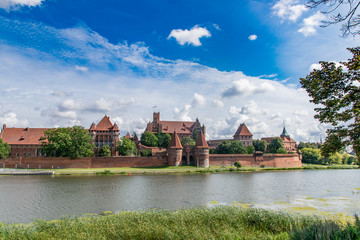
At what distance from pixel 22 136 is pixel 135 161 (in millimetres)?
25515

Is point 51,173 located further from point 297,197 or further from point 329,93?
point 329,93

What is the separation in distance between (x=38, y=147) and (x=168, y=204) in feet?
154

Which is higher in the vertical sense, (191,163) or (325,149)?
(325,149)

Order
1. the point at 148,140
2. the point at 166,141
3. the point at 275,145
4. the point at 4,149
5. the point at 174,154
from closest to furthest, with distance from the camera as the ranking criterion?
1. the point at 4,149
2. the point at 174,154
3. the point at 148,140
4. the point at 166,141
5. the point at 275,145

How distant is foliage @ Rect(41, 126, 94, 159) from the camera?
152 feet

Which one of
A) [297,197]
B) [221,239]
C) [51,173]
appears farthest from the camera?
[51,173]

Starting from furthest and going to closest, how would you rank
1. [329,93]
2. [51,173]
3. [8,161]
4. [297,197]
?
[8,161] → [51,173] → [297,197] → [329,93]

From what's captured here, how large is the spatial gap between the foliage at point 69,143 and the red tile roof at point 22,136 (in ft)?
25.7

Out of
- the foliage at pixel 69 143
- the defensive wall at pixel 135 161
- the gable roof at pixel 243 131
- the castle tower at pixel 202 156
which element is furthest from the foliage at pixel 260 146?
the foliage at pixel 69 143

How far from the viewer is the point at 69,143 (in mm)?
46062

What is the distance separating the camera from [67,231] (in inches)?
373

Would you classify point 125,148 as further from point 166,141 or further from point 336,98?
point 336,98

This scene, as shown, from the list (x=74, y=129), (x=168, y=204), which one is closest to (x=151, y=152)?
(x=74, y=129)

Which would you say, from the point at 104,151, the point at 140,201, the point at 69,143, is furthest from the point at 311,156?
the point at 140,201
